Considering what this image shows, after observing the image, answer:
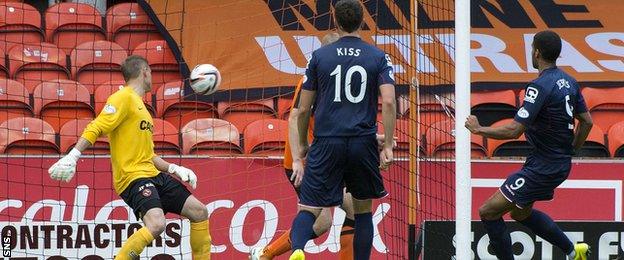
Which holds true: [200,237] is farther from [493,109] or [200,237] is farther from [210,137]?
[493,109]

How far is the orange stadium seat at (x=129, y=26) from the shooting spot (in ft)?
42.4

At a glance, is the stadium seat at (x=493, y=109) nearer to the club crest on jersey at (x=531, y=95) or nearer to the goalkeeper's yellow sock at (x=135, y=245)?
the club crest on jersey at (x=531, y=95)

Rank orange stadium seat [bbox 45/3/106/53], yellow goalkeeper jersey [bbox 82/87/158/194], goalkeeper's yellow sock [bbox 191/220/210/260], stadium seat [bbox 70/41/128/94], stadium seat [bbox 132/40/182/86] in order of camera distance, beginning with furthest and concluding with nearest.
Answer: orange stadium seat [bbox 45/3/106/53]
stadium seat [bbox 132/40/182/86]
stadium seat [bbox 70/41/128/94]
goalkeeper's yellow sock [bbox 191/220/210/260]
yellow goalkeeper jersey [bbox 82/87/158/194]

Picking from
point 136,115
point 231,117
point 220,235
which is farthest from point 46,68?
point 136,115

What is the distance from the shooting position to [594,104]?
12398mm

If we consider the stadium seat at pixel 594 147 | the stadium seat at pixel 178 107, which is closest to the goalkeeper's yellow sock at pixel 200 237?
the stadium seat at pixel 178 107

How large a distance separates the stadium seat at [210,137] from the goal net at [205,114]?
0.04 ft

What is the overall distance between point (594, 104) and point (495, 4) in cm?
159

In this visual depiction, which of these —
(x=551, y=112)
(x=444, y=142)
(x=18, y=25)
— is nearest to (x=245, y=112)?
(x=444, y=142)

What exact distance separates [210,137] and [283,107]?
1.04 meters

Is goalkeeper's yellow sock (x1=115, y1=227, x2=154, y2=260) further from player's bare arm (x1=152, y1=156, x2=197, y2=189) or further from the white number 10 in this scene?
the white number 10

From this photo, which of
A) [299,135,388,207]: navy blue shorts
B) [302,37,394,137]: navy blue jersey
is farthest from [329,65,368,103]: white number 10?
[299,135,388,207]: navy blue shorts

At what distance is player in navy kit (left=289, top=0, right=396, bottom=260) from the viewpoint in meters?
7.88

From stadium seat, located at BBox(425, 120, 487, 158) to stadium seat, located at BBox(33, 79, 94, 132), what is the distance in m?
3.19
